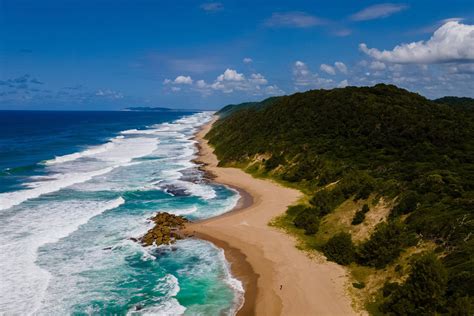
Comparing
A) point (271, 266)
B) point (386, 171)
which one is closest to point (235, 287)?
point (271, 266)

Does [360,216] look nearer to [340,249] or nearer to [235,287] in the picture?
[340,249]

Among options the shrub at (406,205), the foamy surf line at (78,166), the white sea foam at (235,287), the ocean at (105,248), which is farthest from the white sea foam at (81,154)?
the shrub at (406,205)

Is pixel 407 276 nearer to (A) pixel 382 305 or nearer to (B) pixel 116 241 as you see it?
(A) pixel 382 305

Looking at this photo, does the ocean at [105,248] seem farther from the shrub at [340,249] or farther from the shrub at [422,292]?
the shrub at [422,292]

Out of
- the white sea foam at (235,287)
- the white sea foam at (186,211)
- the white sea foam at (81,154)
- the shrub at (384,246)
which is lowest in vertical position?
the white sea foam at (235,287)

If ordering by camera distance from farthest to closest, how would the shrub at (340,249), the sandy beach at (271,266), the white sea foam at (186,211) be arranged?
the white sea foam at (186,211) < the shrub at (340,249) < the sandy beach at (271,266)

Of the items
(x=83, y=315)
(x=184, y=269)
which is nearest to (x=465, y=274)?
(x=184, y=269)

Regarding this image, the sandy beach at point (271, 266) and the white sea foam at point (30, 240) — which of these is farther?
the white sea foam at point (30, 240)
